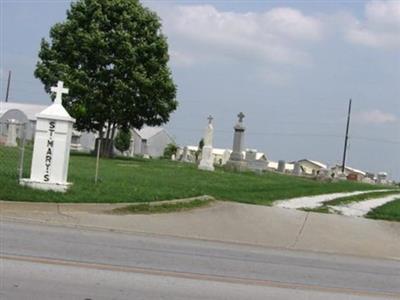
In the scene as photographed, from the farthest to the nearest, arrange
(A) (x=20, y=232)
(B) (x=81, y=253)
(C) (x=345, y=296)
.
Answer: (A) (x=20, y=232) < (B) (x=81, y=253) < (C) (x=345, y=296)

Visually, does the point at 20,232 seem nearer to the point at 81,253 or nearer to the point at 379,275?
the point at 81,253

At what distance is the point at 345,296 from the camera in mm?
8008

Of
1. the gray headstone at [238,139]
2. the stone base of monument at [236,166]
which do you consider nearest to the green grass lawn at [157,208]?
the stone base of monument at [236,166]

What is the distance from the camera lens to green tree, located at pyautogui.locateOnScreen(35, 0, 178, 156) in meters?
34.8

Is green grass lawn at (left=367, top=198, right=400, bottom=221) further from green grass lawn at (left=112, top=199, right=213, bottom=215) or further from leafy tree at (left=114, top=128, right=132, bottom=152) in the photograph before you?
leafy tree at (left=114, top=128, right=132, bottom=152)

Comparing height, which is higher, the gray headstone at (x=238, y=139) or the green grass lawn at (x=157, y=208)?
the gray headstone at (x=238, y=139)

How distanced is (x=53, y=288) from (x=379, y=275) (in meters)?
5.32

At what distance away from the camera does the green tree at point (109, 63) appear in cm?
3478

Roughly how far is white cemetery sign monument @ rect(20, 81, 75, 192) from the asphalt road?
9.74ft

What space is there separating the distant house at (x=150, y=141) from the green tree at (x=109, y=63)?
1285 inches

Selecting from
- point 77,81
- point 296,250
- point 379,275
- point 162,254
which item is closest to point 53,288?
point 162,254

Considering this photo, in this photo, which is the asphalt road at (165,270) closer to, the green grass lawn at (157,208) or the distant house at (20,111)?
the green grass lawn at (157,208)

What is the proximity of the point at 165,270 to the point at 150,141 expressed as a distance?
65.1 m

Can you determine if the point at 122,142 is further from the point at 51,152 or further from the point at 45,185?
the point at 45,185
